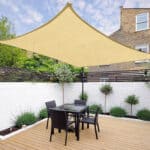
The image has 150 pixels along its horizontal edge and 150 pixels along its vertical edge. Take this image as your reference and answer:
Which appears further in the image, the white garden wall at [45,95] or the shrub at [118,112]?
the shrub at [118,112]

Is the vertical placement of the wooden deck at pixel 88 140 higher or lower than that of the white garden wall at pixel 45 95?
lower

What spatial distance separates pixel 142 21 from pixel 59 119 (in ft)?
36.6

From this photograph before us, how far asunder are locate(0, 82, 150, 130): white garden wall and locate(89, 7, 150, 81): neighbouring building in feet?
15.0

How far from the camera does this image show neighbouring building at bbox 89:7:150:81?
13.0 metres

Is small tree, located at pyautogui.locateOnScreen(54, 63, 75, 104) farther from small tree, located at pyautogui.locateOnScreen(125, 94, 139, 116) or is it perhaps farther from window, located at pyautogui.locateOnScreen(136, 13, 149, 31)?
window, located at pyautogui.locateOnScreen(136, 13, 149, 31)

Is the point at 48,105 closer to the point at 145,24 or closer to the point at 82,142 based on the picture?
the point at 82,142

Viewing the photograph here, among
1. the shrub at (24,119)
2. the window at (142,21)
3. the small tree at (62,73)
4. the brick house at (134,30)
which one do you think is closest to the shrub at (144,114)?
the small tree at (62,73)

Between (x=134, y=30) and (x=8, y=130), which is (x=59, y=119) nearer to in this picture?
(x=8, y=130)

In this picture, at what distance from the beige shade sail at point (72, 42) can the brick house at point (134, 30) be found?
7.28 m

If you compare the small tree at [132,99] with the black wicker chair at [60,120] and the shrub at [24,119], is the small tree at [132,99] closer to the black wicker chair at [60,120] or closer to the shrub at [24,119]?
the black wicker chair at [60,120]

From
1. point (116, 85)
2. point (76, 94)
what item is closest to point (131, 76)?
point (116, 85)

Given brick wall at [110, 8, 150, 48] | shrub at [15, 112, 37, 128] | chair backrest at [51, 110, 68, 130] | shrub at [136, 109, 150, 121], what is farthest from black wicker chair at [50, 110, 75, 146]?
brick wall at [110, 8, 150, 48]

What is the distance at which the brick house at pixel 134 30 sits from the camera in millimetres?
13008

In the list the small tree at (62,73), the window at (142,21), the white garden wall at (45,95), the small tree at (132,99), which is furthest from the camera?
the window at (142,21)
